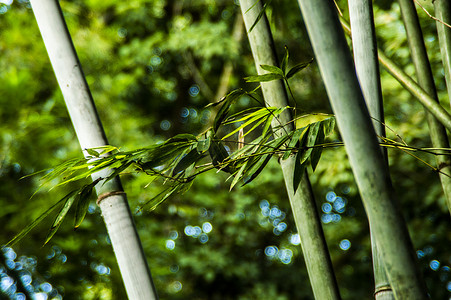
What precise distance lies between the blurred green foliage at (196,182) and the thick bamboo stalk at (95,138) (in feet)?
4.12

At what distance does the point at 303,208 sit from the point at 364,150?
33 centimetres

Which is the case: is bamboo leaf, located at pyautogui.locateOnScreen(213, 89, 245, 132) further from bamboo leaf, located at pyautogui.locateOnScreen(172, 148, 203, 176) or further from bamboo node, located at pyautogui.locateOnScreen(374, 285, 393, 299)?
bamboo node, located at pyautogui.locateOnScreen(374, 285, 393, 299)

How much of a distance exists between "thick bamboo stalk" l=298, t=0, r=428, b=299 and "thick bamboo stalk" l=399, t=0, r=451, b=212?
18.1 inches

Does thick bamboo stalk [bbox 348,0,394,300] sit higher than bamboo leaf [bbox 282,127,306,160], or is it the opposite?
thick bamboo stalk [bbox 348,0,394,300]

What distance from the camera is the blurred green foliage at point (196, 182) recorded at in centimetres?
206

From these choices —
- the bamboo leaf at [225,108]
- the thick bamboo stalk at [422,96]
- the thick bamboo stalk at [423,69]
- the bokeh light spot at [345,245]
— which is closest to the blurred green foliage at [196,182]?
the bokeh light spot at [345,245]

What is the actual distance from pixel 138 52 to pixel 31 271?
1962 mm

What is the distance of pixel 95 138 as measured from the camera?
76cm

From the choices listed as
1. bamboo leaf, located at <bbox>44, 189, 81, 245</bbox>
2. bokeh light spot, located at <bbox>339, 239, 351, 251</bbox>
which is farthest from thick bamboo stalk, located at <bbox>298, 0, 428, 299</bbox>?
bokeh light spot, located at <bbox>339, 239, 351, 251</bbox>

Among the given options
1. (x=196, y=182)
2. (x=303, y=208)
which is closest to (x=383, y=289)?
(x=303, y=208)

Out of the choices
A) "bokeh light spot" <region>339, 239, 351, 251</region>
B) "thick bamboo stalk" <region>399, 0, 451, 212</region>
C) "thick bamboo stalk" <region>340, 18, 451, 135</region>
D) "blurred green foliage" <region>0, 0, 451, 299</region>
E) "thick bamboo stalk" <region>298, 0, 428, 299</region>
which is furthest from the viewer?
"bokeh light spot" <region>339, 239, 351, 251</region>

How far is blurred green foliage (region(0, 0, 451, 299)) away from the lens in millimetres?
2057

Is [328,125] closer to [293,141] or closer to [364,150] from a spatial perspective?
[293,141]

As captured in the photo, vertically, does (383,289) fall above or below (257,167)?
below
